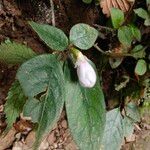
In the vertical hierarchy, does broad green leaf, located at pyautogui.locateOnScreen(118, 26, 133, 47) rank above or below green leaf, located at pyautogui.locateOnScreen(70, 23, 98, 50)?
below

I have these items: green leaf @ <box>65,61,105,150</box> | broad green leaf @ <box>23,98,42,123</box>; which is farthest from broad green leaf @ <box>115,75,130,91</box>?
broad green leaf @ <box>23,98,42,123</box>

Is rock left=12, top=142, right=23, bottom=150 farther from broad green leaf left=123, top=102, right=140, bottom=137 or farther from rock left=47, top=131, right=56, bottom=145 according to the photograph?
broad green leaf left=123, top=102, right=140, bottom=137

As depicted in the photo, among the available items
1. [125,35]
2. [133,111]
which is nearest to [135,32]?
[125,35]

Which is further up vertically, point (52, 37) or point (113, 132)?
point (52, 37)

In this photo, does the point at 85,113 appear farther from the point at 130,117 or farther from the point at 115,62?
the point at 130,117

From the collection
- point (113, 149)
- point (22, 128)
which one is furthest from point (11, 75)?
point (113, 149)
